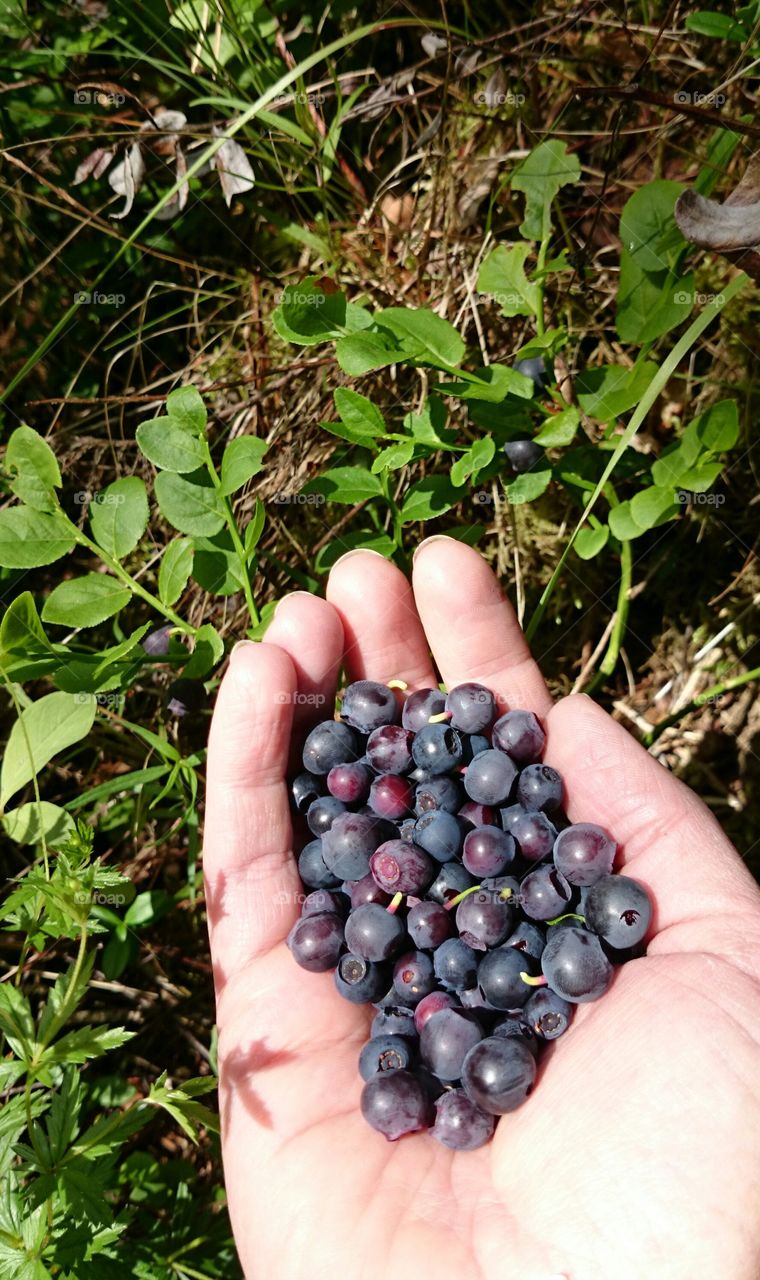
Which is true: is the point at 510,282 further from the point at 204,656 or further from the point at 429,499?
the point at 204,656

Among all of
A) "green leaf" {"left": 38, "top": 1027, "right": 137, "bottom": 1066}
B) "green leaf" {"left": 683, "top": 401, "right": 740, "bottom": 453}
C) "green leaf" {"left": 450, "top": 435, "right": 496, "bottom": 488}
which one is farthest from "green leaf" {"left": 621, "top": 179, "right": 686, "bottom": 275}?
"green leaf" {"left": 38, "top": 1027, "right": 137, "bottom": 1066}

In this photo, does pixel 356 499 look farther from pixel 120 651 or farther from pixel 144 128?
pixel 144 128

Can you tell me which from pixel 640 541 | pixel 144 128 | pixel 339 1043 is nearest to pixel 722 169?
pixel 640 541

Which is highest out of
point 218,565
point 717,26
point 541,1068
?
point 717,26

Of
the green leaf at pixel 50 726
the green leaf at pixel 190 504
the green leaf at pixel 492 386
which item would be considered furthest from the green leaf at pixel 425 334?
the green leaf at pixel 50 726

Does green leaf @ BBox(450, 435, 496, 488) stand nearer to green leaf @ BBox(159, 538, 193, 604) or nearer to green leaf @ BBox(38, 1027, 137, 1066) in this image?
green leaf @ BBox(159, 538, 193, 604)

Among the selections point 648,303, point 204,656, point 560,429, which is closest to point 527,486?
point 560,429

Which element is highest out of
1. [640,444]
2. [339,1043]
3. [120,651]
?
[640,444]

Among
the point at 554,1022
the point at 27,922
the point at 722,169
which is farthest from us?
the point at 722,169
